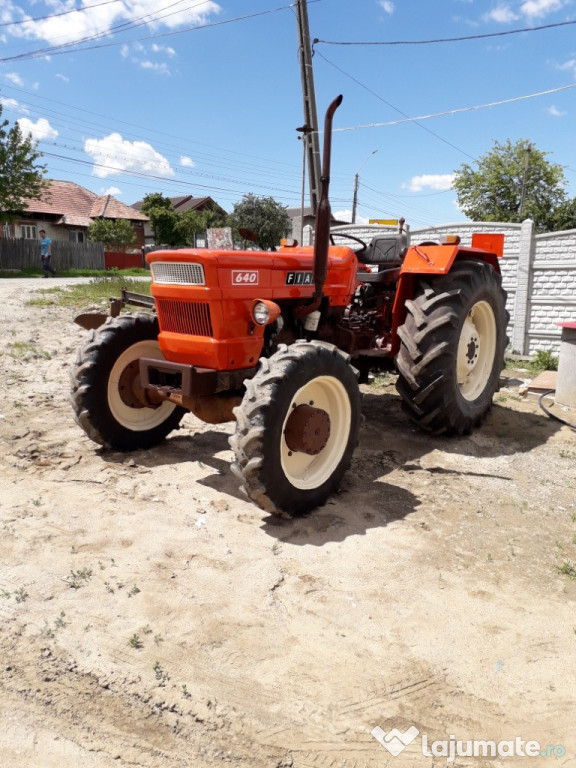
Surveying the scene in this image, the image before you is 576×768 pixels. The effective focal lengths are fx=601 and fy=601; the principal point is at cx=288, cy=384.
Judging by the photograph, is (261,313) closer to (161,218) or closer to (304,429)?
(304,429)

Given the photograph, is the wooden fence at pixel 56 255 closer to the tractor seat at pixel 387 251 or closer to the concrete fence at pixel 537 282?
the concrete fence at pixel 537 282

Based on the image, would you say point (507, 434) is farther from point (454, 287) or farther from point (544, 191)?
point (544, 191)

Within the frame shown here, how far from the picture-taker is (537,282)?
9.13 m

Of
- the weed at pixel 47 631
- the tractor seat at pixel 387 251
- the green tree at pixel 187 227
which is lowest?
the weed at pixel 47 631

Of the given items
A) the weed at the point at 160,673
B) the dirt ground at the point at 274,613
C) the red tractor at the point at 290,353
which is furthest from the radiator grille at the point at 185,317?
the weed at the point at 160,673

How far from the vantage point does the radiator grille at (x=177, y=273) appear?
3.83 m

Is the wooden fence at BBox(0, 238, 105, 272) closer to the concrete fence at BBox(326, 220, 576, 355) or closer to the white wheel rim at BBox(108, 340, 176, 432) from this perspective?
the concrete fence at BBox(326, 220, 576, 355)

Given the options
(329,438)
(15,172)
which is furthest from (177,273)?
(15,172)

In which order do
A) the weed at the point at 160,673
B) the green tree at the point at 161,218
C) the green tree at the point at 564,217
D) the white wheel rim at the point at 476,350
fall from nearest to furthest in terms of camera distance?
the weed at the point at 160,673 < the white wheel rim at the point at 476,350 < the green tree at the point at 564,217 < the green tree at the point at 161,218

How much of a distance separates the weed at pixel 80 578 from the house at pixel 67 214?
3401 cm

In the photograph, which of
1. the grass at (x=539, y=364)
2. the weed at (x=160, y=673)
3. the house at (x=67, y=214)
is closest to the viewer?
the weed at (x=160, y=673)

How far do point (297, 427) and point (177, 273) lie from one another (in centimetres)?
133

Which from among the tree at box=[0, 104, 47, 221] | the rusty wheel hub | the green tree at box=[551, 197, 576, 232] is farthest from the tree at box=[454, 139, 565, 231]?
the rusty wheel hub

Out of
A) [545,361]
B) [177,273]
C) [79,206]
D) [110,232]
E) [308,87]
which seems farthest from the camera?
[79,206]
